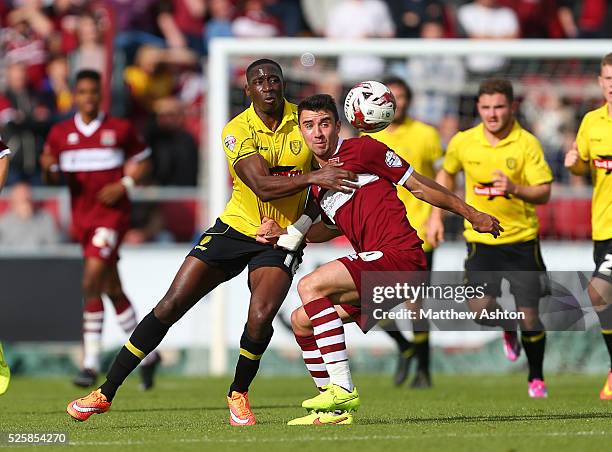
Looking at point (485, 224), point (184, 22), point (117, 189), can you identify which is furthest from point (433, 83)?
point (485, 224)

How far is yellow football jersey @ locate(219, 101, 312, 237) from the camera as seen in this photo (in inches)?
343

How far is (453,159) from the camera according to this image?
11.6 m

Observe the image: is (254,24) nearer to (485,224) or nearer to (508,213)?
(508,213)

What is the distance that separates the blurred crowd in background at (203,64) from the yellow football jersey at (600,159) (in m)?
4.37

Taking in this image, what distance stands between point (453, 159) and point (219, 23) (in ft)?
25.8

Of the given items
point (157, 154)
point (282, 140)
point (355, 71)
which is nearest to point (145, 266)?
point (157, 154)

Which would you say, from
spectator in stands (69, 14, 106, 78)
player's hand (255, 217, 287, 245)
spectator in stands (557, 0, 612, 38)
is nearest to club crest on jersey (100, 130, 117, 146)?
player's hand (255, 217, 287, 245)

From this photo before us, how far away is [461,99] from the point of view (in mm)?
15430

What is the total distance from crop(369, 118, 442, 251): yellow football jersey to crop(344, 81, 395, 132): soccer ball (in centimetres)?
371

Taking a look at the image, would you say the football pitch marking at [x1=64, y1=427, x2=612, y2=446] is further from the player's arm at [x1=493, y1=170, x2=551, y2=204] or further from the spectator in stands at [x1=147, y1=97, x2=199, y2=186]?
the spectator in stands at [x1=147, y1=97, x2=199, y2=186]

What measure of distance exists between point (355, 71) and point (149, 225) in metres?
3.13

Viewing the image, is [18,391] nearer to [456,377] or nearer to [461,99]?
[456,377]

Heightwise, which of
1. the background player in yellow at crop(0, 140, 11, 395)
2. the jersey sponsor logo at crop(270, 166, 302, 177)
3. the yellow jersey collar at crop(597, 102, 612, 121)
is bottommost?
the background player in yellow at crop(0, 140, 11, 395)

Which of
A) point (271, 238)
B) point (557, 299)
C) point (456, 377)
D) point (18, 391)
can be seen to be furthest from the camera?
point (456, 377)
